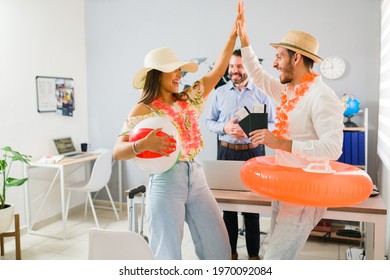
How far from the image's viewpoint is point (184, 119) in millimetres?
1971

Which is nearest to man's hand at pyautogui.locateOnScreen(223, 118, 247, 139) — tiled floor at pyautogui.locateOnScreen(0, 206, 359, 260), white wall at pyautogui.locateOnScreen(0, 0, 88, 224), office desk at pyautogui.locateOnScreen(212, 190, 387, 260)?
office desk at pyautogui.locateOnScreen(212, 190, 387, 260)

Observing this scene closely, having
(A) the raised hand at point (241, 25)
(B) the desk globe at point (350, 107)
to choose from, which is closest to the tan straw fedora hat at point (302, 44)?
(A) the raised hand at point (241, 25)

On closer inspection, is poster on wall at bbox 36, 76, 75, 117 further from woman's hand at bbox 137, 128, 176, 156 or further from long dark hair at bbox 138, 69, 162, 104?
woman's hand at bbox 137, 128, 176, 156

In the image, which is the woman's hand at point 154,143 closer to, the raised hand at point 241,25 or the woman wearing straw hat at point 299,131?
the woman wearing straw hat at point 299,131

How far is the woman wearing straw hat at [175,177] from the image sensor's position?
73.2 inches

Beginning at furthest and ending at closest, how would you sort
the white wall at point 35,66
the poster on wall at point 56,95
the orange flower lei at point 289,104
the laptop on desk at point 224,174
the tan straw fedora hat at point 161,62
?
the poster on wall at point 56,95 < the white wall at point 35,66 < the laptop on desk at point 224,174 < the tan straw fedora hat at point 161,62 < the orange flower lei at point 289,104

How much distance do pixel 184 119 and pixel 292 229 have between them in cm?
74

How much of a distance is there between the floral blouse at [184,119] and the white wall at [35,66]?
2.31 m

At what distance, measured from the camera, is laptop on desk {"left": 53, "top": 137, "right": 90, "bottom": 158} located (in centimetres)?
426

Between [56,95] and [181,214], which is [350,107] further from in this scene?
[56,95]

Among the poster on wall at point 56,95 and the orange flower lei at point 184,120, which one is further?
the poster on wall at point 56,95

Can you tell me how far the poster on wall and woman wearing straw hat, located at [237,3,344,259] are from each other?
2956 mm
